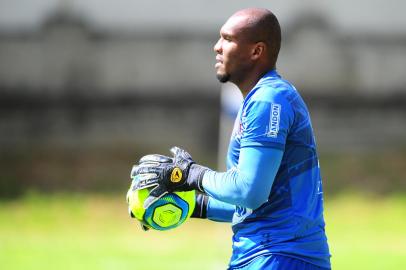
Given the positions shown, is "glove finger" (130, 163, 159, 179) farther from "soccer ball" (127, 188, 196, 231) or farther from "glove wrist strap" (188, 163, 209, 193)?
"glove wrist strap" (188, 163, 209, 193)

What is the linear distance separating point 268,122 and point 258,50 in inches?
17.6

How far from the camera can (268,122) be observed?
421cm

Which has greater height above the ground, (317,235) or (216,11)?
(216,11)

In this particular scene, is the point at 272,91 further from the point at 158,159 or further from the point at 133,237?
the point at 133,237

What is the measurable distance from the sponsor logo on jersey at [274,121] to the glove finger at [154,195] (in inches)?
31.4

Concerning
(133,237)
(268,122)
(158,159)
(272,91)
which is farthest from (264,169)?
(133,237)

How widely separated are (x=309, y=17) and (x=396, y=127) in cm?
287

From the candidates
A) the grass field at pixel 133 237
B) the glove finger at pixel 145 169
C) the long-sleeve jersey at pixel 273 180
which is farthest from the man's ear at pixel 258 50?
the grass field at pixel 133 237

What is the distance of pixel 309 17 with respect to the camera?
60.8 ft

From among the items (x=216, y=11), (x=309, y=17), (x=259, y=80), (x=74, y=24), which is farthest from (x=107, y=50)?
(x=259, y=80)

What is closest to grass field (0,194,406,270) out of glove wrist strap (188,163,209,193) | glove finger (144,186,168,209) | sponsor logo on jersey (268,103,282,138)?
glove finger (144,186,168,209)

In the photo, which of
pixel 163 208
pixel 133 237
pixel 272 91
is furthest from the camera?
pixel 133 237

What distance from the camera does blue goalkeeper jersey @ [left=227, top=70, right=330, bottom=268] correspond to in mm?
4275

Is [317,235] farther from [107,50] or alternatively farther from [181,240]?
[107,50]
